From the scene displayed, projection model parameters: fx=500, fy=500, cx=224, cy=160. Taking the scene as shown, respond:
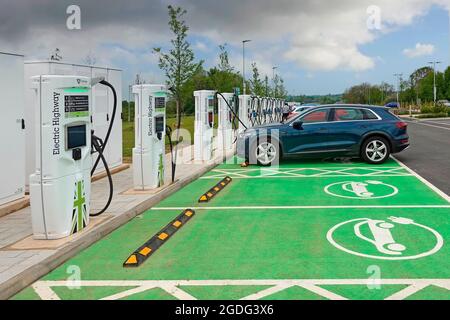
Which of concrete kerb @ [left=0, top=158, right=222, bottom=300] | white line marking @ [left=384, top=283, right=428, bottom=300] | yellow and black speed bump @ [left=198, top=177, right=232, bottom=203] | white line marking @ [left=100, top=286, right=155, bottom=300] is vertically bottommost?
white line marking @ [left=100, top=286, right=155, bottom=300]

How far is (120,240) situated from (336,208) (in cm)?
330

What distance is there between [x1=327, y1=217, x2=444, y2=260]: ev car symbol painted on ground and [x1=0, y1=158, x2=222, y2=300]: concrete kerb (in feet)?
9.15

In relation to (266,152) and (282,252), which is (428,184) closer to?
(266,152)

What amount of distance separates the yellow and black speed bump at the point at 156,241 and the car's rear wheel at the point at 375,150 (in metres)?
6.53

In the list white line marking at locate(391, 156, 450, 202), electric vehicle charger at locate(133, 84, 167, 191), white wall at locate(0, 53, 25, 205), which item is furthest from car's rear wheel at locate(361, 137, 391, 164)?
white wall at locate(0, 53, 25, 205)

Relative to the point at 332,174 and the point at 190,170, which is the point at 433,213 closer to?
the point at 332,174

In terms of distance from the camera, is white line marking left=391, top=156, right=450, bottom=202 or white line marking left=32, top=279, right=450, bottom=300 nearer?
white line marking left=32, top=279, right=450, bottom=300

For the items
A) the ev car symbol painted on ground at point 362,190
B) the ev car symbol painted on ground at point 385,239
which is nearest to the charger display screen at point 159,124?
the ev car symbol painted on ground at point 362,190

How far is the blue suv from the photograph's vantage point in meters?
12.4

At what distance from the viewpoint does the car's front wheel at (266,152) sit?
41.5ft

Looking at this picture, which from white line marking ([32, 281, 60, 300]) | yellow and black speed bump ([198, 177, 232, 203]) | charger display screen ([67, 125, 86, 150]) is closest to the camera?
white line marking ([32, 281, 60, 300])

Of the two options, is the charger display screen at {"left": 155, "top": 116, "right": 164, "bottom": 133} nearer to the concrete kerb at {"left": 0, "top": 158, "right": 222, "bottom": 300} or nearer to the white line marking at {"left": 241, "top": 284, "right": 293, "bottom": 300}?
the concrete kerb at {"left": 0, "top": 158, "right": 222, "bottom": 300}
